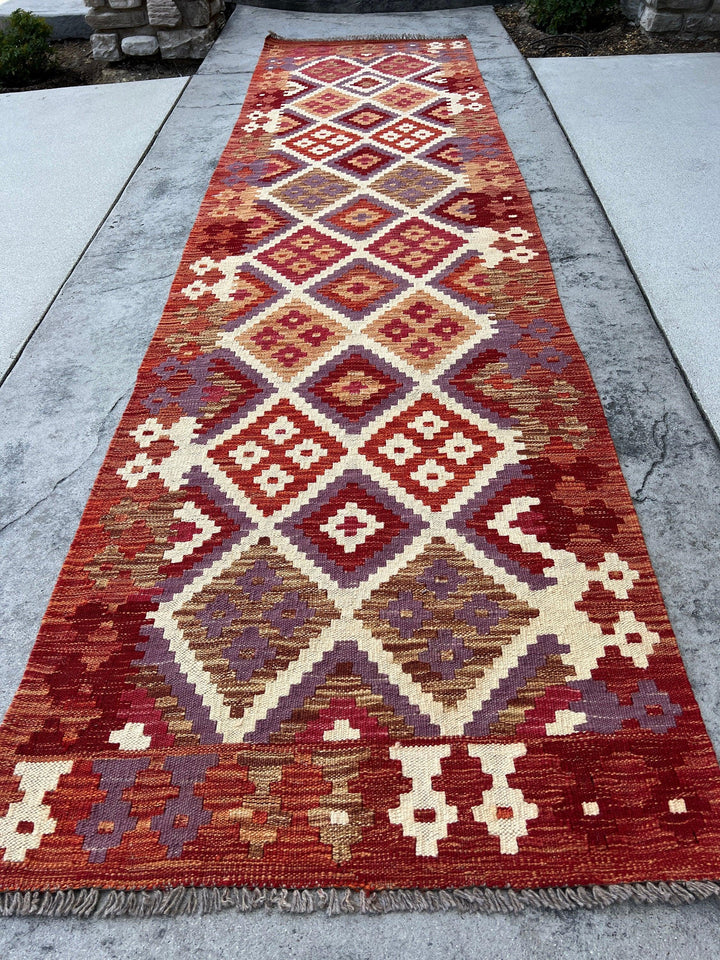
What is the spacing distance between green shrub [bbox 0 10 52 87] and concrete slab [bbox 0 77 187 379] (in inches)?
9.4

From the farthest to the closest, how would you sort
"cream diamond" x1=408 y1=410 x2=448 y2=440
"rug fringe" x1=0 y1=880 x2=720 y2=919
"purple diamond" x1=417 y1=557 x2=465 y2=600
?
"cream diamond" x1=408 y1=410 x2=448 y2=440 < "purple diamond" x1=417 y1=557 x2=465 y2=600 < "rug fringe" x1=0 y1=880 x2=720 y2=919

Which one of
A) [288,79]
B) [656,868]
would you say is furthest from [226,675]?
[288,79]

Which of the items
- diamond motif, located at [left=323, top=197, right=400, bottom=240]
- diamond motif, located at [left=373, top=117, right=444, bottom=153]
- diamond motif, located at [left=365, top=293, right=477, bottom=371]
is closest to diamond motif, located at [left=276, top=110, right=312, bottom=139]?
diamond motif, located at [left=373, top=117, right=444, bottom=153]

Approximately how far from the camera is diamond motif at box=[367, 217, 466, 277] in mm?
2527

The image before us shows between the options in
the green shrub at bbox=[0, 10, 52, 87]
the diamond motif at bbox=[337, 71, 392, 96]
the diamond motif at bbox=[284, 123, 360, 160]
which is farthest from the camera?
the green shrub at bbox=[0, 10, 52, 87]

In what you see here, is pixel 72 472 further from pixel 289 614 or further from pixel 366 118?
pixel 366 118

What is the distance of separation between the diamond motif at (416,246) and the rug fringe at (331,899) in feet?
5.97

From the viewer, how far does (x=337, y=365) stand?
2160 mm

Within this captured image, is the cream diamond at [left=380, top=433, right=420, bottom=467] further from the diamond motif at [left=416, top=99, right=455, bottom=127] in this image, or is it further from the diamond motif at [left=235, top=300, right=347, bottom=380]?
the diamond motif at [left=416, top=99, right=455, bottom=127]

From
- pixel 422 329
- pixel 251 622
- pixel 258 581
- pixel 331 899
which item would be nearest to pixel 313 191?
pixel 422 329

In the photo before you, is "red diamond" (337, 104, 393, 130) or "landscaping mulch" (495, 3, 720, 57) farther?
"landscaping mulch" (495, 3, 720, 57)

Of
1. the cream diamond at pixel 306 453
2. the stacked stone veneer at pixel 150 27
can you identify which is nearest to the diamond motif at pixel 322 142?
the stacked stone veneer at pixel 150 27

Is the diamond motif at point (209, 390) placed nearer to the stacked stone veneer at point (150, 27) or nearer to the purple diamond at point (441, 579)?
the purple diamond at point (441, 579)

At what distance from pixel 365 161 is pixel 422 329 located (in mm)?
1176
